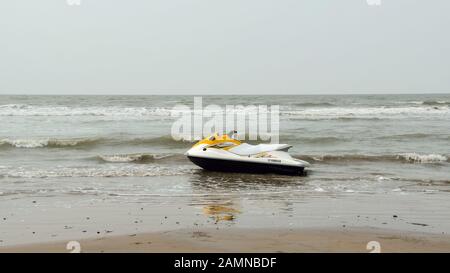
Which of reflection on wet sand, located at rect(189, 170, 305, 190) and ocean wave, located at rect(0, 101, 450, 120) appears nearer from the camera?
reflection on wet sand, located at rect(189, 170, 305, 190)

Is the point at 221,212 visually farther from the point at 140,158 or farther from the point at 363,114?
the point at 363,114

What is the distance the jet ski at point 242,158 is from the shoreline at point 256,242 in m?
5.50

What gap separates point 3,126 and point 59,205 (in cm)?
1949

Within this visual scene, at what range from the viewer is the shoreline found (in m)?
5.71

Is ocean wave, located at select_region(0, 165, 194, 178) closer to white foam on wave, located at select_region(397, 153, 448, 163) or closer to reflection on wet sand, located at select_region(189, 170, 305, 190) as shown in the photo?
reflection on wet sand, located at select_region(189, 170, 305, 190)

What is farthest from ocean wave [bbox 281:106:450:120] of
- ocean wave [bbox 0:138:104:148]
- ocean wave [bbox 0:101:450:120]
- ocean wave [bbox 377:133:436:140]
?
ocean wave [bbox 0:138:104:148]

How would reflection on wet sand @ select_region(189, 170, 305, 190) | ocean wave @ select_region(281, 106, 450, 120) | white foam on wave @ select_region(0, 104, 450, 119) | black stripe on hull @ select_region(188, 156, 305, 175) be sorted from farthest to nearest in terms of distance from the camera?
white foam on wave @ select_region(0, 104, 450, 119) → ocean wave @ select_region(281, 106, 450, 120) → black stripe on hull @ select_region(188, 156, 305, 175) → reflection on wet sand @ select_region(189, 170, 305, 190)

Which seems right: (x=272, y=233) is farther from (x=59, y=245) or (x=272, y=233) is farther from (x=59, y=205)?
(x=59, y=205)

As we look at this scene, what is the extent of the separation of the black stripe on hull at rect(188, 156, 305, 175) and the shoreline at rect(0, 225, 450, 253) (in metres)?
5.43

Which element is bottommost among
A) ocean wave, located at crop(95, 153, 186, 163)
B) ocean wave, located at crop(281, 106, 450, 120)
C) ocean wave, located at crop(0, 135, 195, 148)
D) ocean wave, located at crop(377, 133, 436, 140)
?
ocean wave, located at crop(95, 153, 186, 163)

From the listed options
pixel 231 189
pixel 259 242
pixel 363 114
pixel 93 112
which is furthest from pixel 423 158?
pixel 93 112

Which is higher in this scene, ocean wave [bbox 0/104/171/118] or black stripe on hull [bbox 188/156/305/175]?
ocean wave [bbox 0/104/171/118]

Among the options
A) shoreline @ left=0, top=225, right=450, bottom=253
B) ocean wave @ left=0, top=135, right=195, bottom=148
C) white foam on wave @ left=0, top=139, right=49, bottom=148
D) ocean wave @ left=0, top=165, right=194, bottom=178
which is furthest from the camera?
ocean wave @ left=0, top=135, right=195, bottom=148
